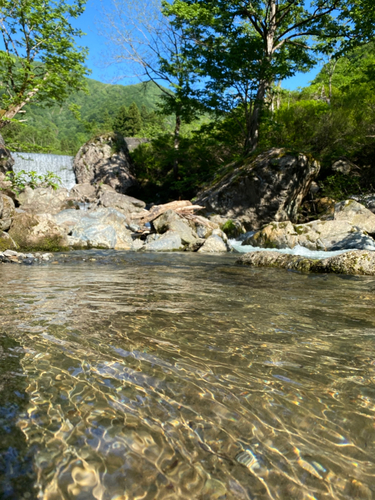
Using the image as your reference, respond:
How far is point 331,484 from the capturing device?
119 cm

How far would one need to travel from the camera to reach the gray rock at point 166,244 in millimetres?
11727

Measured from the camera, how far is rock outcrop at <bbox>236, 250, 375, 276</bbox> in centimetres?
643

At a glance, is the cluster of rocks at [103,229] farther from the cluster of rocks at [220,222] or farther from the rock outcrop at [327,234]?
the rock outcrop at [327,234]

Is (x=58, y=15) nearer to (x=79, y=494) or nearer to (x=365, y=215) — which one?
(x=365, y=215)

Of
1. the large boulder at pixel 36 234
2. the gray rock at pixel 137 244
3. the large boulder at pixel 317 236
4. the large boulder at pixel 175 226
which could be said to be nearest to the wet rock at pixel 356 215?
the large boulder at pixel 317 236

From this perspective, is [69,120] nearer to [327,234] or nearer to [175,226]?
[175,226]

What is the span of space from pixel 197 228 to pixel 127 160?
13.2 meters

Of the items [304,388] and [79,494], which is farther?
[304,388]

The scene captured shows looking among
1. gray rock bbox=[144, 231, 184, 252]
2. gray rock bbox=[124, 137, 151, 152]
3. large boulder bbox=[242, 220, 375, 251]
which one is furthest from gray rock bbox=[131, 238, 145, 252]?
gray rock bbox=[124, 137, 151, 152]

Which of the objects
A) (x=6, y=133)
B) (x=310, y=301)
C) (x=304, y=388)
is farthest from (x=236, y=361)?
(x=6, y=133)

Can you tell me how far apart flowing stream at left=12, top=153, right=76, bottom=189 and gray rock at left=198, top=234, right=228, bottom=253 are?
51.5ft

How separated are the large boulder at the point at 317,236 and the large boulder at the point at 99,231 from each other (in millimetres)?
5680

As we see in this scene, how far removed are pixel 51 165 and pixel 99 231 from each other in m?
14.8

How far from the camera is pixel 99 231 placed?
12.4 metres
